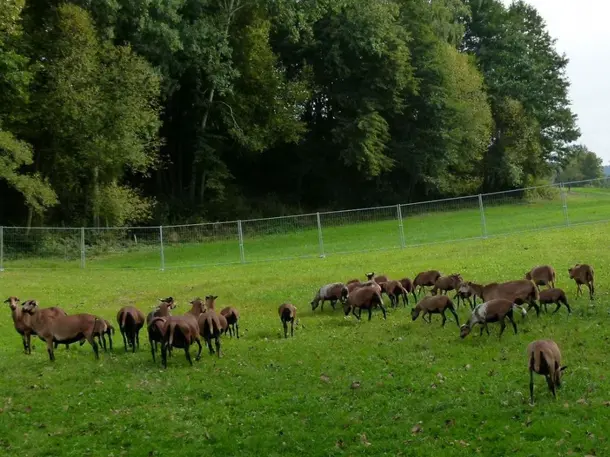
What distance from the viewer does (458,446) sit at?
9461 millimetres

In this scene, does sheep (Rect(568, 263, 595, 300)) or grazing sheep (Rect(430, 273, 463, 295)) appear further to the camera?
grazing sheep (Rect(430, 273, 463, 295))

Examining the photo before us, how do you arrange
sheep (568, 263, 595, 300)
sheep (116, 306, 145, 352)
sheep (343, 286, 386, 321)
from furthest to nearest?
sheep (568, 263, 595, 300), sheep (343, 286, 386, 321), sheep (116, 306, 145, 352)

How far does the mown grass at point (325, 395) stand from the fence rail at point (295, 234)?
50.3 feet

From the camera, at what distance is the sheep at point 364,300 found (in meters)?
16.6

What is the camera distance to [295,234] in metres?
37.1

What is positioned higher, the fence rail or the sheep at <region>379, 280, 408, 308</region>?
the fence rail

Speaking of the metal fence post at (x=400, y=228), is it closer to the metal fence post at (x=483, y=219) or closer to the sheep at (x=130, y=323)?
the metal fence post at (x=483, y=219)

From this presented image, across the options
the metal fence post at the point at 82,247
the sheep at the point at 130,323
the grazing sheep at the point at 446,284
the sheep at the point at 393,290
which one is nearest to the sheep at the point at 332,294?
the sheep at the point at 393,290

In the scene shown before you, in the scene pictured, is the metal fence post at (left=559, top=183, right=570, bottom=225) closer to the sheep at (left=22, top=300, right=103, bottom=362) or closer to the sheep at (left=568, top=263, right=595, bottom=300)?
the sheep at (left=568, top=263, right=595, bottom=300)

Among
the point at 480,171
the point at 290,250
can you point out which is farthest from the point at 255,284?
the point at 480,171

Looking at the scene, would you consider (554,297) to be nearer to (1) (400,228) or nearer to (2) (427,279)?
(2) (427,279)

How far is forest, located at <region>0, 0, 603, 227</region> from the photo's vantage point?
37969mm

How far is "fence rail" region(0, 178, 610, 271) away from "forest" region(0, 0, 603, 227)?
11.2 feet

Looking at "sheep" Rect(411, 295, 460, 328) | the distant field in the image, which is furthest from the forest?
"sheep" Rect(411, 295, 460, 328)
